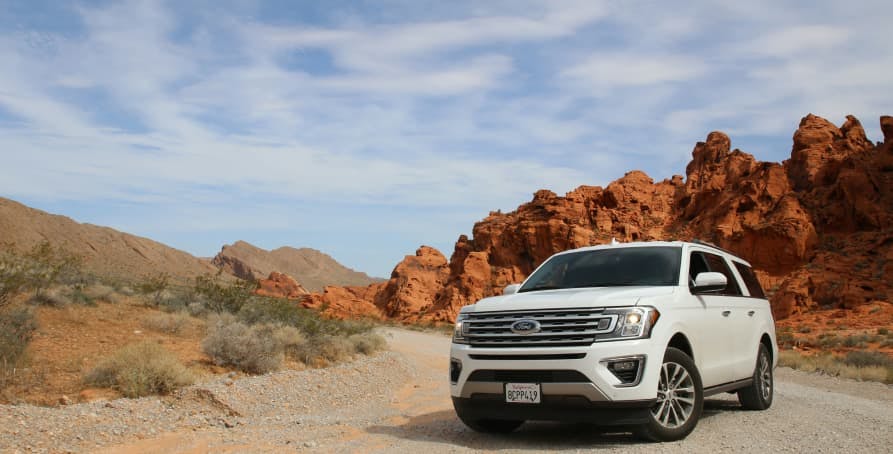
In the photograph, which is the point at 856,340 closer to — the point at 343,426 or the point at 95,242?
the point at 343,426

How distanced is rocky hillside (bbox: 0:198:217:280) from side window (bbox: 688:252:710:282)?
6806 cm

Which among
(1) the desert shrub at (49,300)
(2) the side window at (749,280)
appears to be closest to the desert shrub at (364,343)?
(1) the desert shrub at (49,300)

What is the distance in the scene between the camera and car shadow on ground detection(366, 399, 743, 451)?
705cm

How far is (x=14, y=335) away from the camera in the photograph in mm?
10773

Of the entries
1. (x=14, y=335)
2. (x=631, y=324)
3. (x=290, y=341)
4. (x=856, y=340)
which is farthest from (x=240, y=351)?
(x=856, y=340)

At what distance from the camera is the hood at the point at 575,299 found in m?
6.88

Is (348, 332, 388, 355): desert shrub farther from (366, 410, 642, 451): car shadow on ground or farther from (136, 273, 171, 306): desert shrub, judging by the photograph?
(366, 410, 642, 451): car shadow on ground

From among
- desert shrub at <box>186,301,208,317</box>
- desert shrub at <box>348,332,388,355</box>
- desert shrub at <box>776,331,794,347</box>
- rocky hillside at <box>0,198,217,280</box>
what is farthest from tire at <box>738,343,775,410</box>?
rocky hillside at <box>0,198,217,280</box>

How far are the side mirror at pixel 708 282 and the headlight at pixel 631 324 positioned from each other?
1.12m

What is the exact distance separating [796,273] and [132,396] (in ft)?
129

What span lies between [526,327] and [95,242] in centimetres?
9260

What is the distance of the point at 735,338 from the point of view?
28.9 feet

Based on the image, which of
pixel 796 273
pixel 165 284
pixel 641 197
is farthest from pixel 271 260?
pixel 165 284

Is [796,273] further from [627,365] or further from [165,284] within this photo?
[627,365]
